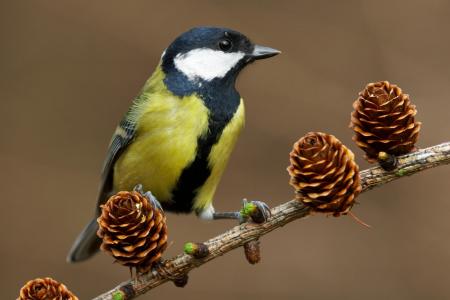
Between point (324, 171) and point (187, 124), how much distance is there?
0.71 metres

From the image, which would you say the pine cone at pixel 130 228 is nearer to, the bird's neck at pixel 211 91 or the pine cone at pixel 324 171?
the pine cone at pixel 324 171

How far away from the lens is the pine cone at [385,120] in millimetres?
1373

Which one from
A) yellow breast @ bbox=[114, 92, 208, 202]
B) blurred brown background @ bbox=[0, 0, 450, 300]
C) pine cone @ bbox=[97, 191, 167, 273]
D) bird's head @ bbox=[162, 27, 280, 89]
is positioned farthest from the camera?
blurred brown background @ bbox=[0, 0, 450, 300]

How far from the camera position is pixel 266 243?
8.82 ft

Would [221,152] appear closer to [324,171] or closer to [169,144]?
[169,144]

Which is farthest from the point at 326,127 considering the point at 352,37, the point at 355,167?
the point at 355,167

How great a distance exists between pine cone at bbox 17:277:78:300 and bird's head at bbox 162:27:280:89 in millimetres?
912

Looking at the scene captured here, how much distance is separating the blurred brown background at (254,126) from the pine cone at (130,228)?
1246 millimetres

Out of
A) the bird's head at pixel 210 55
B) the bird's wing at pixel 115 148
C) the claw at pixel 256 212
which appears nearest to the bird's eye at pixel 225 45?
the bird's head at pixel 210 55

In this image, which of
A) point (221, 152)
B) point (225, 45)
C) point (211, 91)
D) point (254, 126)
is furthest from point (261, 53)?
point (254, 126)

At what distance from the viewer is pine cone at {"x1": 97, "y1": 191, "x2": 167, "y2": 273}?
1354mm

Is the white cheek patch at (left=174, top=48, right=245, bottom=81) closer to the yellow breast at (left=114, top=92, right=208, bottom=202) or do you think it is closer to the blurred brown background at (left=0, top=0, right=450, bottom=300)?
the yellow breast at (left=114, top=92, right=208, bottom=202)

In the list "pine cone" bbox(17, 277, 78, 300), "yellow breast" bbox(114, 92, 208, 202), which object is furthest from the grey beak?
"pine cone" bbox(17, 277, 78, 300)

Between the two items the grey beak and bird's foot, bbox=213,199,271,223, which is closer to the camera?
bird's foot, bbox=213,199,271,223
